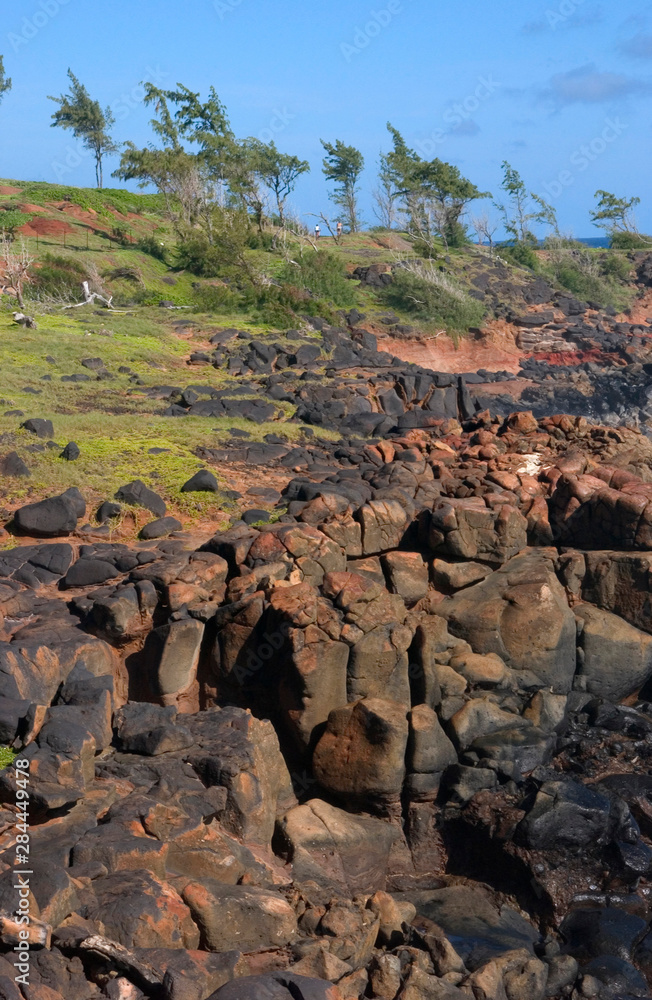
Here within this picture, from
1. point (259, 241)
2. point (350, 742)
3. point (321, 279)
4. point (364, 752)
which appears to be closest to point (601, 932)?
point (364, 752)

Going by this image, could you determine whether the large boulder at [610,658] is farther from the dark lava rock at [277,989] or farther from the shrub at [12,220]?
the shrub at [12,220]

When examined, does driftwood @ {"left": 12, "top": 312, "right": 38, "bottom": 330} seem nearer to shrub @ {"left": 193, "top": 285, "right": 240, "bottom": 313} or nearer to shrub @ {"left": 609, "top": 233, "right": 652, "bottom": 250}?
shrub @ {"left": 193, "top": 285, "right": 240, "bottom": 313}

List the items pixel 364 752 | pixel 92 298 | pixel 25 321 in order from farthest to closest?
pixel 92 298 → pixel 25 321 → pixel 364 752

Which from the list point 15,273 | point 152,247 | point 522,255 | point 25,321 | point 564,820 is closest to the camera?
point 564,820

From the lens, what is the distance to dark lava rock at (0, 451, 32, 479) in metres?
16.6

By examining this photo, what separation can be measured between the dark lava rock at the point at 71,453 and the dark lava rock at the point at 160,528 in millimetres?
2747

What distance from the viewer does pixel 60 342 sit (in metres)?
26.8

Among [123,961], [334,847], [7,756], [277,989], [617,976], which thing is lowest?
[617,976]

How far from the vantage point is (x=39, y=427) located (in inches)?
736

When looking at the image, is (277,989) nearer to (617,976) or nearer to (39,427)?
(617,976)

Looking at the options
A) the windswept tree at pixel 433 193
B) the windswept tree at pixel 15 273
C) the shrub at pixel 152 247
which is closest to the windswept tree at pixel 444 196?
the windswept tree at pixel 433 193

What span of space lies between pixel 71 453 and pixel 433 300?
26571 millimetres

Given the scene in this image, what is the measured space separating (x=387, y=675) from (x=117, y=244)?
3812cm

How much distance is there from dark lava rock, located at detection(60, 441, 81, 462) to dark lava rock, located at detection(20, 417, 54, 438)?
1.06 meters
